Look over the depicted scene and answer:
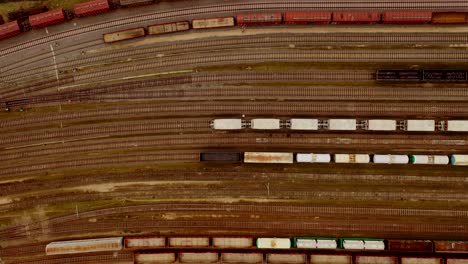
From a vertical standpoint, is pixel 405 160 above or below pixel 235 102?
below

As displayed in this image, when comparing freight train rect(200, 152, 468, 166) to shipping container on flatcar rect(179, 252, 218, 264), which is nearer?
freight train rect(200, 152, 468, 166)

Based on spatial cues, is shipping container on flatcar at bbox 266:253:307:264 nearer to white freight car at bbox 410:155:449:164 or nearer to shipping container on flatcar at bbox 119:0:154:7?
white freight car at bbox 410:155:449:164

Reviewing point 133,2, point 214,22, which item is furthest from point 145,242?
point 133,2

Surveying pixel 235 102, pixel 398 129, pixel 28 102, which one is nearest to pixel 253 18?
pixel 235 102

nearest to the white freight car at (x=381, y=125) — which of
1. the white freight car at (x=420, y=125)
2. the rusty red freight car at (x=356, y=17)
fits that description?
the white freight car at (x=420, y=125)

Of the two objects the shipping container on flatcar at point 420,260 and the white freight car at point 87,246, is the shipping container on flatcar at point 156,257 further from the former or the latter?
the shipping container on flatcar at point 420,260

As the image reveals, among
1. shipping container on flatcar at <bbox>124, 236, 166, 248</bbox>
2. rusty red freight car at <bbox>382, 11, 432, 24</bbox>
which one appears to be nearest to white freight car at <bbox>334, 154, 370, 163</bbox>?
rusty red freight car at <bbox>382, 11, 432, 24</bbox>

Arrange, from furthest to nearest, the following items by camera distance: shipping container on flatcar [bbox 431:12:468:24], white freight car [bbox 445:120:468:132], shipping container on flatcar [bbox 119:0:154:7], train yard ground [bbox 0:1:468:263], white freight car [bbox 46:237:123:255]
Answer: shipping container on flatcar [bbox 119:0:154:7] < white freight car [bbox 46:237:123:255] < train yard ground [bbox 0:1:468:263] < shipping container on flatcar [bbox 431:12:468:24] < white freight car [bbox 445:120:468:132]

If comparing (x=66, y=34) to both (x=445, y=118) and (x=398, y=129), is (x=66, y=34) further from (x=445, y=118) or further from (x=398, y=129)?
(x=445, y=118)
